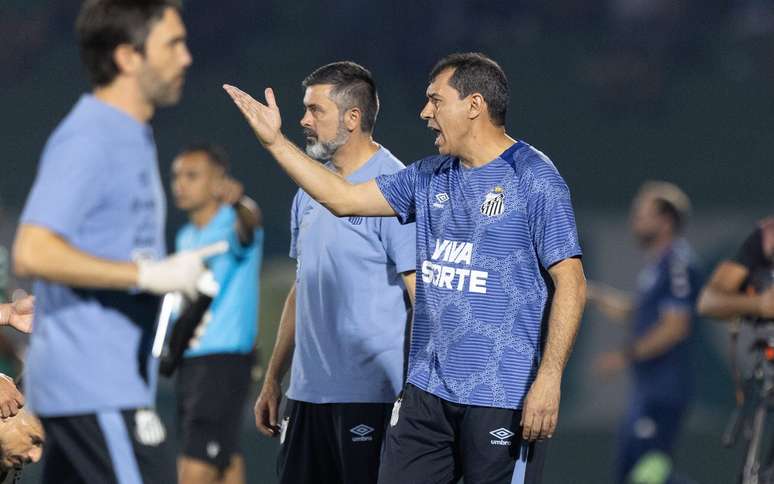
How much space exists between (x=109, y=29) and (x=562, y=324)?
1.73 m

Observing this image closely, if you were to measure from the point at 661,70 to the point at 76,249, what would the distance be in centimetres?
812

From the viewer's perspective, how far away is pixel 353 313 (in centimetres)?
499

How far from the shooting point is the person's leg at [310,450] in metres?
4.97

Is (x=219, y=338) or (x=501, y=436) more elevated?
(x=219, y=338)

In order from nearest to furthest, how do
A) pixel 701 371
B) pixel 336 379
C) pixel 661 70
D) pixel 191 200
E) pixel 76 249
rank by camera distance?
pixel 76 249, pixel 336 379, pixel 191 200, pixel 701 371, pixel 661 70

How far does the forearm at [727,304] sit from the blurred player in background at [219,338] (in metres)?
2.58

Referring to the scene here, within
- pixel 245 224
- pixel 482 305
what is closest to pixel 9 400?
pixel 482 305

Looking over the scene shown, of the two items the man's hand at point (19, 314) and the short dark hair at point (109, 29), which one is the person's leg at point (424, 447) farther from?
the short dark hair at point (109, 29)

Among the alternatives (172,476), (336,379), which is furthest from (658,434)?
(172,476)

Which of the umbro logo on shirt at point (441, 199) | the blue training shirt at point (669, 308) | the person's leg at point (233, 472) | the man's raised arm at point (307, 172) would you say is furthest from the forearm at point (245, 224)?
the umbro logo on shirt at point (441, 199)

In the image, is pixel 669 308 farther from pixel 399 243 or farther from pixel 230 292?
pixel 399 243

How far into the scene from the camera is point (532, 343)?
4.38m

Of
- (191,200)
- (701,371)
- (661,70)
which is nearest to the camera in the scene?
(191,200)

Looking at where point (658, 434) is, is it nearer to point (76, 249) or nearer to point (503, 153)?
point (503, 153)
